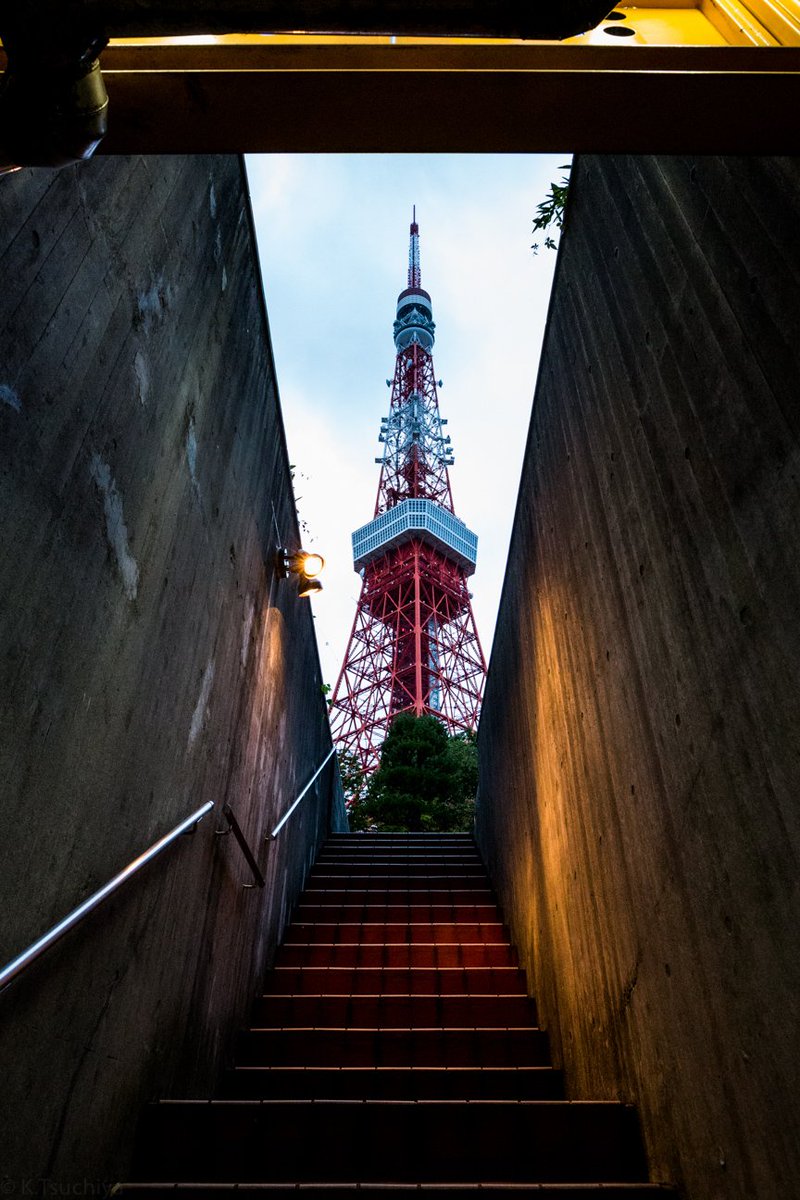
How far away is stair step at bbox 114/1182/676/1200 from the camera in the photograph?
144 centimetres

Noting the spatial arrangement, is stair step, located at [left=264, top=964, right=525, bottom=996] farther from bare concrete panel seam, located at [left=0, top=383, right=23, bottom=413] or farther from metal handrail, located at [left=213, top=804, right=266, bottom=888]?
bare concrete panel seam, located at [left=0, top=383, right=23, bottom=413]

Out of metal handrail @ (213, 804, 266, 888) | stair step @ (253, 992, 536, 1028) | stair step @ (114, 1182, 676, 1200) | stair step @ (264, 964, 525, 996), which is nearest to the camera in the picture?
stair step @ (114, 1182, 676, 1200)

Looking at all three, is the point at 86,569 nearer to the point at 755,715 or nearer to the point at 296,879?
the point at 755,715

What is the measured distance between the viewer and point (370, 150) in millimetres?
1223

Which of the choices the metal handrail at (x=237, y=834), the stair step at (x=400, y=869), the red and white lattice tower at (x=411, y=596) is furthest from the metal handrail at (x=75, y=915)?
the red and white lattice tower at (x=411, y=596)

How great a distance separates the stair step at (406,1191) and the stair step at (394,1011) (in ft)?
4.63

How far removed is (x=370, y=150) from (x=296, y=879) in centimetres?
405

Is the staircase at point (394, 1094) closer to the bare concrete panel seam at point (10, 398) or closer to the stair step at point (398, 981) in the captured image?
the stair step at point (398, 981)

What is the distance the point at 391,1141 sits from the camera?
5.78ft

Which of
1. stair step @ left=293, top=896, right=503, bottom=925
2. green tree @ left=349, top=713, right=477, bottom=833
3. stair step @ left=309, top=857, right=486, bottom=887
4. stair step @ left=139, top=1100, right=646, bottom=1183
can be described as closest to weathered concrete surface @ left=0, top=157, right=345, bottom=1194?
stair step @ left=139, top=1100, right=646, bottom=1183

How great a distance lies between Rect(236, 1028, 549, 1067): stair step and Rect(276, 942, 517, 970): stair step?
749 mm

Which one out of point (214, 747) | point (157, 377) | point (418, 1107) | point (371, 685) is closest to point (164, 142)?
point (157, 377)

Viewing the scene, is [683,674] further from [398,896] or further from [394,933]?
[398,896]

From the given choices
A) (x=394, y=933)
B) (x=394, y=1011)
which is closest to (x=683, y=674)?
(x=394, y=1011)
